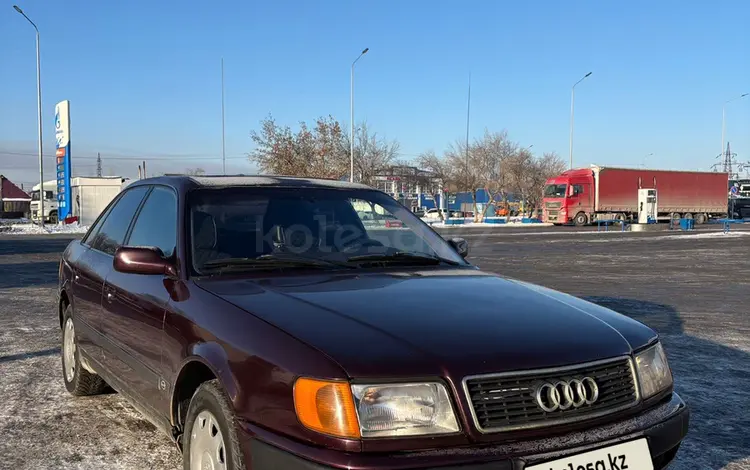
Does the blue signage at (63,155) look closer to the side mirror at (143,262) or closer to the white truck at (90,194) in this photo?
the white truck at (90,194)

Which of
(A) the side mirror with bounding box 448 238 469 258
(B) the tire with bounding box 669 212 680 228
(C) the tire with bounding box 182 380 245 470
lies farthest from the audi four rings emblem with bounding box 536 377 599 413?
(B) the tire with bounding box 669 212 680 228

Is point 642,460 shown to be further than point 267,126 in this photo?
No

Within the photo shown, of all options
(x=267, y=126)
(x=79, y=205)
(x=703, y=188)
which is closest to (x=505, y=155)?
(x=703, y=188)

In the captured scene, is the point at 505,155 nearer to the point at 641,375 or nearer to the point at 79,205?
the point at 79,205

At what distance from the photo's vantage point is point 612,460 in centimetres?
211

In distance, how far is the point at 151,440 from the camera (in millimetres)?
3648

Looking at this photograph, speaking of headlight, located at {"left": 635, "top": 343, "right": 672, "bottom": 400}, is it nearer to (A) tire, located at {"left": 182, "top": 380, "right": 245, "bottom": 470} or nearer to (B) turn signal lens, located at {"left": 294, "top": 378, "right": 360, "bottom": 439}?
(B) turn signal lens, located at {"left": 294, "top": 378, "right": 360, "bottom": 439}

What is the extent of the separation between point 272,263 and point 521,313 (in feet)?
3.93

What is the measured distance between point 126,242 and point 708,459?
11.3 feet

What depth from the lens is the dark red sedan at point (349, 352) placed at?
6.52 feet

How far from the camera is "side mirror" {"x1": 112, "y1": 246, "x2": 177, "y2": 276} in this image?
299 cm

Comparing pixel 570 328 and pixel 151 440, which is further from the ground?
pixel 570 328

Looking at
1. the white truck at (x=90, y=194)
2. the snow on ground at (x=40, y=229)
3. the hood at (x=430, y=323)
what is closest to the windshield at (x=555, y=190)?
the white truck at (x=90, y=194)

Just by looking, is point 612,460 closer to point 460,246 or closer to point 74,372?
point 460,246
